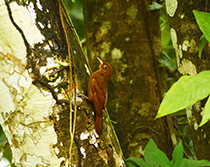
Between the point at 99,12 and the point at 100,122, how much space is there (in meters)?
1.26

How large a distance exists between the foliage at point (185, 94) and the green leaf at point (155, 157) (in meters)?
0.73

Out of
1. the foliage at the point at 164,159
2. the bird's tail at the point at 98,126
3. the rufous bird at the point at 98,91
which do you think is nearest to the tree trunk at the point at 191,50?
the foliage at the point at 164,159

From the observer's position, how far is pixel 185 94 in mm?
691

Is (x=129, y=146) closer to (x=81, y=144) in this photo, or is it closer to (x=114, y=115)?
(x=114, y=115)

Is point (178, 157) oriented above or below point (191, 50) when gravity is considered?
below

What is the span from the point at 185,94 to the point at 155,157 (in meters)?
0.75

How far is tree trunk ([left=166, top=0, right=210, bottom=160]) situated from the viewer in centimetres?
133

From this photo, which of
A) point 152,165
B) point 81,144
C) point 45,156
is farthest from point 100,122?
point 152,165

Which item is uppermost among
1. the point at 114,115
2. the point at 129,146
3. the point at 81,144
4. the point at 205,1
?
the point at 205,1

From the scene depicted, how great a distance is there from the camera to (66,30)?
1.18m

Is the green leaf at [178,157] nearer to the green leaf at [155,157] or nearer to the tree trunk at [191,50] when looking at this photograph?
the green leaf at [155,157]

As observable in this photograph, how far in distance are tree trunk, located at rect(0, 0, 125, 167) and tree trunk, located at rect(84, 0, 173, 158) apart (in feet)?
2.66

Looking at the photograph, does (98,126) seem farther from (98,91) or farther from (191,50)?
(191,50)

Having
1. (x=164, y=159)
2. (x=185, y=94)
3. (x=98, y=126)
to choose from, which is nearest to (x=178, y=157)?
(x=164, y=159)
